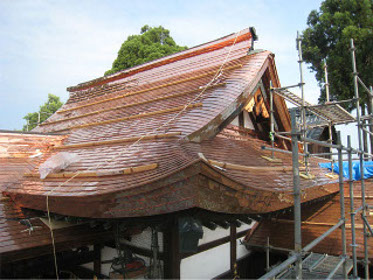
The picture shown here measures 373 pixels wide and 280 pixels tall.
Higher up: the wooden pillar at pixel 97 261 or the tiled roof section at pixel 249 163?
the tiled roof section at pixel 249 163

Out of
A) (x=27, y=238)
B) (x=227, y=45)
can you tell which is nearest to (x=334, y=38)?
(x=227, y=45)

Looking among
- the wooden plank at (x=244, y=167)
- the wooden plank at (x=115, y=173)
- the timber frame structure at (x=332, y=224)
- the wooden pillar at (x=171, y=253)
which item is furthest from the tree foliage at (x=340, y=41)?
the wooden plank at (x=115, y=173)

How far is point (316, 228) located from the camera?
5.76 m

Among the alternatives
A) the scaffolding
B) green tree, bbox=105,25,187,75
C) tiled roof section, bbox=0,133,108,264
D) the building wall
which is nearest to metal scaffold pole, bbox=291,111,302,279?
the scaffolding

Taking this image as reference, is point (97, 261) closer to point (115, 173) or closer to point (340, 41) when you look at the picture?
point (115, 173)

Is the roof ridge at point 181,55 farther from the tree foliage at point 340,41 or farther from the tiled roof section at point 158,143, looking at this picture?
the tree foliage at point 340,41

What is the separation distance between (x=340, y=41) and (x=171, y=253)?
53.7 ft

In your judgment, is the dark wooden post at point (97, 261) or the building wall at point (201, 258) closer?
the building wall at point (201, 258)

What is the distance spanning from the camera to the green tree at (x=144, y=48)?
63.9 ft

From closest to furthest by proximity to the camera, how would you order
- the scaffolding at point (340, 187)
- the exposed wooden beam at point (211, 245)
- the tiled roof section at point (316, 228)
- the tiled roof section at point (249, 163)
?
the scaffolding at point (340, 187), the tiled roof section at point (249, 163), the exposed wooden beam at point (211, 245), the tiled roof section at point (316, 228)

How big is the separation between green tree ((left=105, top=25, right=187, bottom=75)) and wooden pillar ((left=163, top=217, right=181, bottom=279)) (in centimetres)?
1689

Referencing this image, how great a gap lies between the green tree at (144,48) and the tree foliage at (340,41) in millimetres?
9273

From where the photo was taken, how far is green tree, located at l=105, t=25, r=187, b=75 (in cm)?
1948

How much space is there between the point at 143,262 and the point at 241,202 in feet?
5.74
